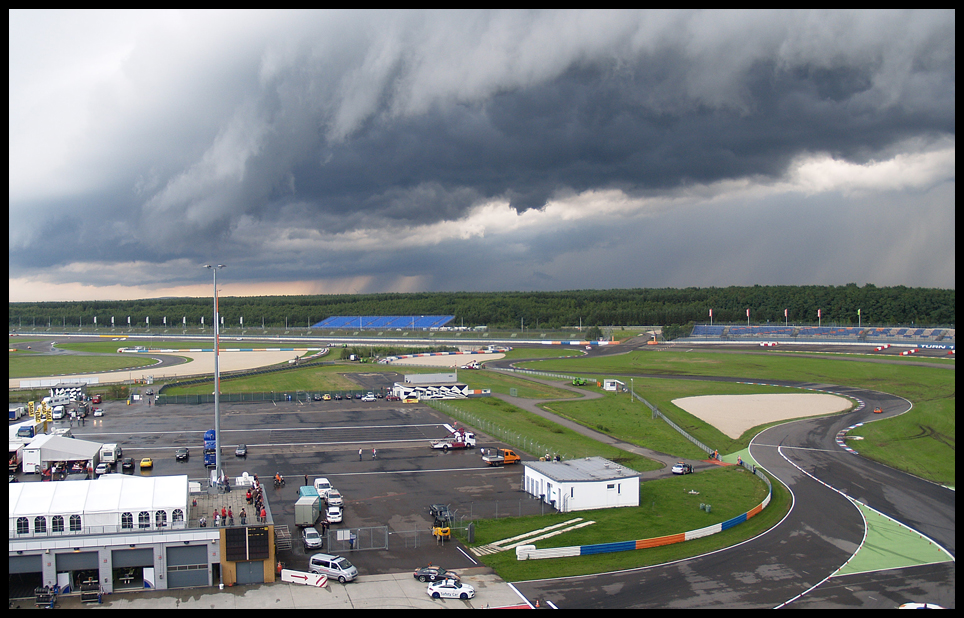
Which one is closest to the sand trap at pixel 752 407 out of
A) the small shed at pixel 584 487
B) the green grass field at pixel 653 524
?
the green grass field at pixel 653 524

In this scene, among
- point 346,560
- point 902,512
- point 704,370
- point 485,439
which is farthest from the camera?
point 704,370

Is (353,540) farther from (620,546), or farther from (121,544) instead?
(620,546)

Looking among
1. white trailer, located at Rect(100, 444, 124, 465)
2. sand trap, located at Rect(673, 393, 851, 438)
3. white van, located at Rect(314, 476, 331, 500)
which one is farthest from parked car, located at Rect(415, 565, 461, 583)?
sand trap, located at Rect(673, 393, 851, 438)

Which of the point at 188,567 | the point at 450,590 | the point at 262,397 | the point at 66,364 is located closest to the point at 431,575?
the point at 450,590

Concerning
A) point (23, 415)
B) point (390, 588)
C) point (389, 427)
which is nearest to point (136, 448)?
point (389, 427)

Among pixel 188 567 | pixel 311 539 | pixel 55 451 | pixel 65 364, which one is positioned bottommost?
pixel 311 539
